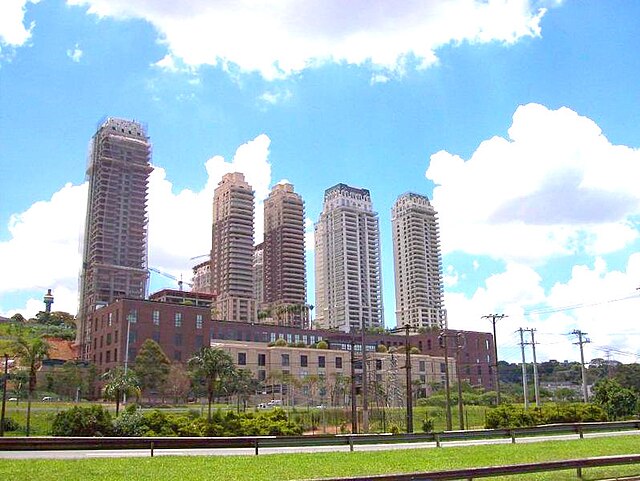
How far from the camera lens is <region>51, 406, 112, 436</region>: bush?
44625 mm

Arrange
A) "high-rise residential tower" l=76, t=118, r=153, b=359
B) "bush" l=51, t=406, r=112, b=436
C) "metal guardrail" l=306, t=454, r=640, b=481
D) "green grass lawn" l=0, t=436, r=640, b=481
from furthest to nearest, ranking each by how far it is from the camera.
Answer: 1. "high-rise residential tower" l=76, t=118, r=153, b=359
2. "bush" l=51, t=406, r=112, b=436
3. "green grass lawn" l=0, t=436, r=640, b=481
4. "metal guardrail" l=306, t=454, r=640, b=481

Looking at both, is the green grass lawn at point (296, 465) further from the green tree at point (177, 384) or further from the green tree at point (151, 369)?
the green tree at point (177, 384)

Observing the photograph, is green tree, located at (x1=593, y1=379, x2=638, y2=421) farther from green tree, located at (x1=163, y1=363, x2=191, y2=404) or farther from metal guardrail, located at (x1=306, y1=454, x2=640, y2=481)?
green tree, located at (x1=163, y1=363, x2=191, y2=404)

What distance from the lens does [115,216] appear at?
185 metres

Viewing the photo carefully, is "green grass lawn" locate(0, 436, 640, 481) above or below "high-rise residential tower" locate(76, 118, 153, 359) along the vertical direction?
below

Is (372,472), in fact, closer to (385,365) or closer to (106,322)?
(106,322)

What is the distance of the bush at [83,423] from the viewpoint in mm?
44625

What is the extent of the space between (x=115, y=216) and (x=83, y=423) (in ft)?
486

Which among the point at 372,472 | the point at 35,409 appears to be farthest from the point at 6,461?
the point at 35,409

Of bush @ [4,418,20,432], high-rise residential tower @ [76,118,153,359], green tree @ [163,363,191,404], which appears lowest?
bush @ [4,418,20,432]

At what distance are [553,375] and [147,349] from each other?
127 metres

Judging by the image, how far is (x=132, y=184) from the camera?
189000 millimetres

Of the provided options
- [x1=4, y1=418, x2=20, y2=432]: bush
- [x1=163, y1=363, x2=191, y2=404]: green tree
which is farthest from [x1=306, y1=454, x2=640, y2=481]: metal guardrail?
[x1=163, y1=363, x2=191, y2=404]: green tree

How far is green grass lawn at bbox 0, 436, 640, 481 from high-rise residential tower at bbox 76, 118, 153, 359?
159m
